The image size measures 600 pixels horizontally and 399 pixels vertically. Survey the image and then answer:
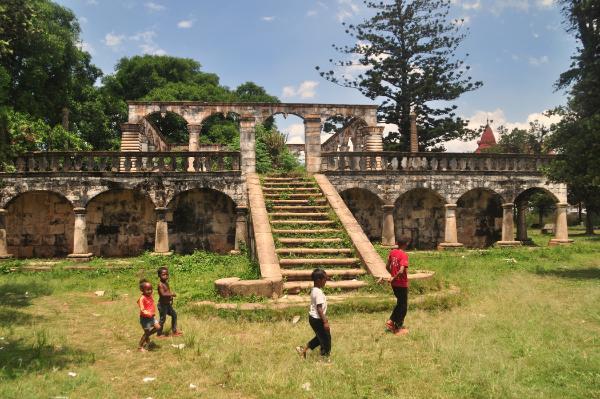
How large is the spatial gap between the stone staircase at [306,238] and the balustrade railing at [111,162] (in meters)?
2.23

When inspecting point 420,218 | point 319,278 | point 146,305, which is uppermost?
point 420,218

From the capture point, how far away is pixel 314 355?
585 centimetres

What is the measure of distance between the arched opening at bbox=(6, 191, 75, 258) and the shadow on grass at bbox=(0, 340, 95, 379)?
11.3 meters

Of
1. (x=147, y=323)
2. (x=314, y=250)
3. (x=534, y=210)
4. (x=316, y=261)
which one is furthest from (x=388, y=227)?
(x=534, y=210)

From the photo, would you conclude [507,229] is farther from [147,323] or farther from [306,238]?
[147,323]

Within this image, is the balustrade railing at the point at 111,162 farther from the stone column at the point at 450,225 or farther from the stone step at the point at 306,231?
the stone column at the point at 450,225

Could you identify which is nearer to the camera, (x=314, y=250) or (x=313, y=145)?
(x=314, y=250)

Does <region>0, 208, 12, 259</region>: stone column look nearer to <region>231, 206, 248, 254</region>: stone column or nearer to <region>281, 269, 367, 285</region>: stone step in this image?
<region>231, 206, 248, 254</region>: stone column

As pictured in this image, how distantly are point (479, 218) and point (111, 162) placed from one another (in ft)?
45.5

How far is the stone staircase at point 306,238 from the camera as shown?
9297 mm

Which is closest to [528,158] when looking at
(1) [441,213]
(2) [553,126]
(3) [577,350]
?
(1) [441,213]

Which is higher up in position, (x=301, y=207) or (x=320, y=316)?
(x=301, y=207)

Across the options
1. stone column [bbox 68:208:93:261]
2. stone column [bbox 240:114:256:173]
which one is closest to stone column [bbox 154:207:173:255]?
stone column [bbox 68:208:93:261]

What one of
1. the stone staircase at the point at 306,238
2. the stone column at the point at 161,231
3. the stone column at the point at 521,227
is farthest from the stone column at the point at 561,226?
the stone column at the point at 161,231
